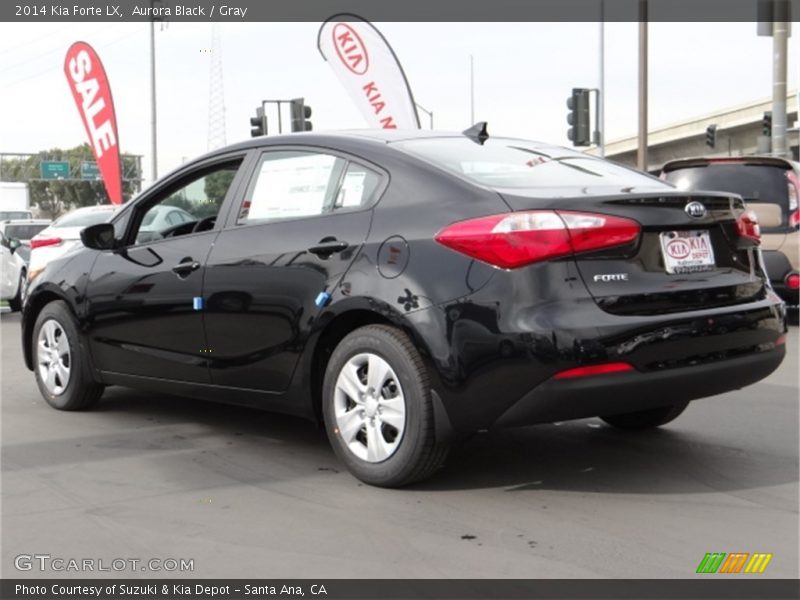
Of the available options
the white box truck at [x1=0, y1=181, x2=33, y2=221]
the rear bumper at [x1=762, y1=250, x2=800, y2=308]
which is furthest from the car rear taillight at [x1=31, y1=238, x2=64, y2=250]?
the white box truck at [x1=0, y1=181, x2=33, y2=221]

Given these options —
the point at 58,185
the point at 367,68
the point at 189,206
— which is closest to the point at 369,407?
the point at 189,206

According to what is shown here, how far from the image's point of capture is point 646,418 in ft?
19.1

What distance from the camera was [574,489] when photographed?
4723 millimetres

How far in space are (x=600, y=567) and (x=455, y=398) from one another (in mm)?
988

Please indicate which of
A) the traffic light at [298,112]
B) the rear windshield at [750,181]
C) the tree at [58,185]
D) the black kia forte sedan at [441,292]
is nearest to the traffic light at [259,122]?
the traffic light at [298,112]

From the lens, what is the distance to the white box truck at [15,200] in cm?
4981

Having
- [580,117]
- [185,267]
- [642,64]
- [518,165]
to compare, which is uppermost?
[642,64]

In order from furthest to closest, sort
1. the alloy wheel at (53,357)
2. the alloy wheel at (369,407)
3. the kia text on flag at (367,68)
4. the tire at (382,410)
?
the kia text on flag at (367,68)
the alloy wheel at (53,357)
the alloy wheel at (369,407)
the tire at (382,410)

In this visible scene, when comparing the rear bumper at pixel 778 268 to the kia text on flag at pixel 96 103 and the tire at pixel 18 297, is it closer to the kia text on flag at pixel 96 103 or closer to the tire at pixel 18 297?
the tire at pixel 18 297

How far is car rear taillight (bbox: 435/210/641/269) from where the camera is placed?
4.33 meters

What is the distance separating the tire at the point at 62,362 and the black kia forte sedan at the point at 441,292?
766mm

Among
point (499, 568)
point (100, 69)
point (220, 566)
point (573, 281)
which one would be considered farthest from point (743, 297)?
point (100, 69)

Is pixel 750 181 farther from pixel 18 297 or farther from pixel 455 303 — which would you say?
pixel 18 297

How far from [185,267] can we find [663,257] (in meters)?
2.46
